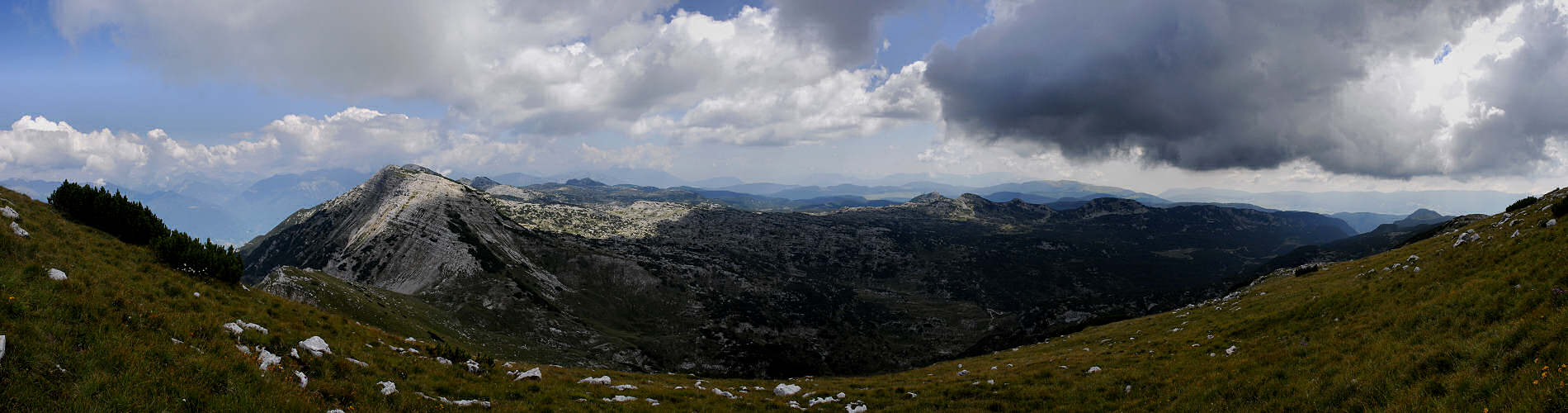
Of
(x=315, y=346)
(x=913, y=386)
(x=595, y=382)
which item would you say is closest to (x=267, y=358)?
(x=315, y=346)

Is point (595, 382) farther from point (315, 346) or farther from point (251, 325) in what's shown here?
point (251, 325)

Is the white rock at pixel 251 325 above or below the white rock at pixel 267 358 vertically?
above

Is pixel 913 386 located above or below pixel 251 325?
below

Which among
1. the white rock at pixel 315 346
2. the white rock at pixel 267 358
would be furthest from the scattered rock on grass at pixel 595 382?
the white rock at pixel 267 358

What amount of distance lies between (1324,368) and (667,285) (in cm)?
17532

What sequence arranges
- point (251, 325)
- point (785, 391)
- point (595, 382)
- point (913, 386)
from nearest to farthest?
point (251, 325), point (595, 382), point (785, 391), point (913, 386)

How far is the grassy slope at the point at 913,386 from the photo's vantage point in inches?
425

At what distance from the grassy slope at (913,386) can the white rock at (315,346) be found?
53 centimetres

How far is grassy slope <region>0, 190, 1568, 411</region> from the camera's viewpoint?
10805mm

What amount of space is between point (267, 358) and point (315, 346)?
3186 millimetres

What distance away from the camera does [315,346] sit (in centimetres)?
1736

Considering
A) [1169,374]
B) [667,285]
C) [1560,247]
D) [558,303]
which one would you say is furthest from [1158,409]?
[667,285]

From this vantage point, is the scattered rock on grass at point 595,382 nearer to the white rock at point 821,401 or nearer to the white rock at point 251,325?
the white rock at point 821,401

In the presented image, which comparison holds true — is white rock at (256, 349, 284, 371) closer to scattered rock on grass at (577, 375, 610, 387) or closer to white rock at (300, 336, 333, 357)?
white rock at (300, 336, 333, 357)
